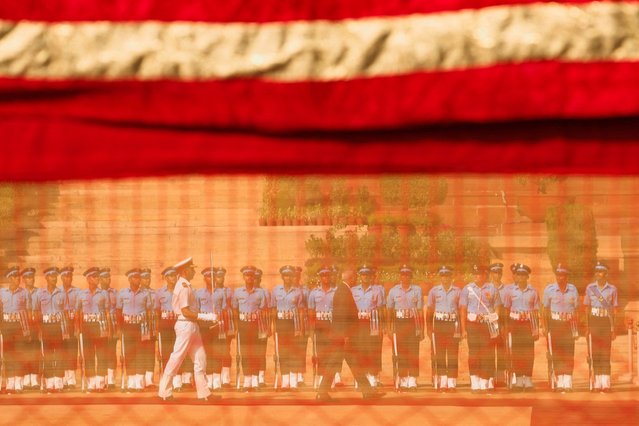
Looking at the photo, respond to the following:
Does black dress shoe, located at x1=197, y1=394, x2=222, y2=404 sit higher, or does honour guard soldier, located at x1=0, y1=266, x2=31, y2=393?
honour guard soldier, located at x1=0, y1=266, x2=31, y2=393

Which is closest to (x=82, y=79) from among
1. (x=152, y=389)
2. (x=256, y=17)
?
(x=256, y=17)

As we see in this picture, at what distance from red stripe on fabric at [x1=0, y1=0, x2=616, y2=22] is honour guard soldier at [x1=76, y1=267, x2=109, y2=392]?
0.78 ft

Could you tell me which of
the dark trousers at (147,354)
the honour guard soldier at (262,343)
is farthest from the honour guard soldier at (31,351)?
the honour guard soldier at (262,343)

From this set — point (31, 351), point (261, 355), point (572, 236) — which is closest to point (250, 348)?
point (261, 355)

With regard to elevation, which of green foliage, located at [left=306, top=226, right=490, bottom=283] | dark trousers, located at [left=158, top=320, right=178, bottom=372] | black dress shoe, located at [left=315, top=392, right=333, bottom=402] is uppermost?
green foliage, located at [left=306, top=226, right=490, bottom=283]

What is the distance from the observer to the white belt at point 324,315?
2.68 feet

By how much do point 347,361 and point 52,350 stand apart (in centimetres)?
28

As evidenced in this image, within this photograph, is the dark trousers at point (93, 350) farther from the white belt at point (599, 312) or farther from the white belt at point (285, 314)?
the white belt at point (599, 312)

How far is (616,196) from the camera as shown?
818 mm

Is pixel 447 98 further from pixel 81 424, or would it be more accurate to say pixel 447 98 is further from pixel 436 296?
pixel 81 424

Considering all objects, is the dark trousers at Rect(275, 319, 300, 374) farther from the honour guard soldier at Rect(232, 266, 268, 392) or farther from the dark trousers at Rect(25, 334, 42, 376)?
the dark trousers at Rect(25, 334, 42, 376)

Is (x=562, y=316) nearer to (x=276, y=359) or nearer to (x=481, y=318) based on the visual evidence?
(x=481, y=318)

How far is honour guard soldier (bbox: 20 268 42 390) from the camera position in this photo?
0.83 m

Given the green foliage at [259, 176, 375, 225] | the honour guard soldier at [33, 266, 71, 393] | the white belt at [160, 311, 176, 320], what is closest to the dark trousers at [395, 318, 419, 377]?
the green foliage at [259, 176, 375, 225]
